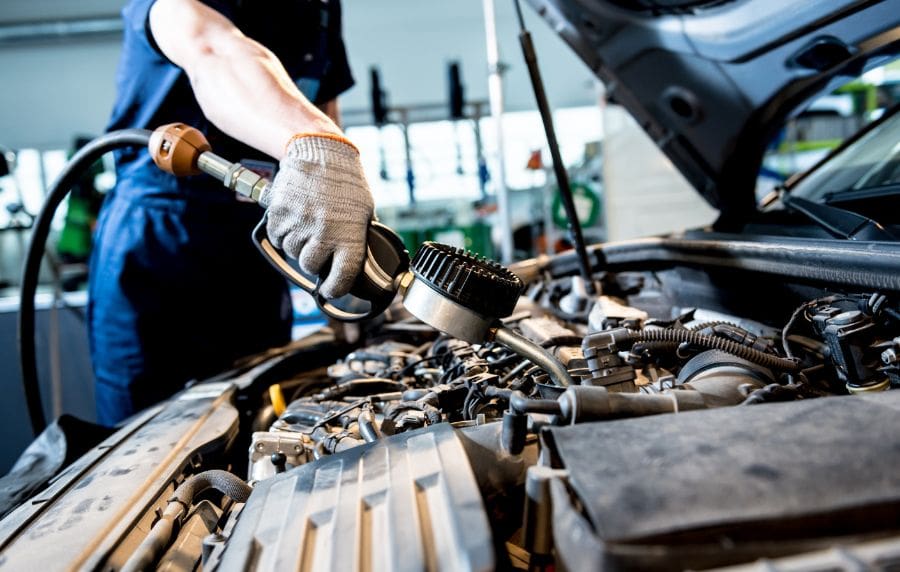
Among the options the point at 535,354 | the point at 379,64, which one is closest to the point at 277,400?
the point at 535,354

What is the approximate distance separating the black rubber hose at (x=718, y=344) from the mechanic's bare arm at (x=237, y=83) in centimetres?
59

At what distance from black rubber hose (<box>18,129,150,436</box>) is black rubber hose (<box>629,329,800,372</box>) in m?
0.97

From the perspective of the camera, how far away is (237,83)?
3.22 feet

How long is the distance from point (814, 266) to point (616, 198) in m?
3.35

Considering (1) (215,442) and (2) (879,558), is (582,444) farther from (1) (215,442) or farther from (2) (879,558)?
(1) (215,442)

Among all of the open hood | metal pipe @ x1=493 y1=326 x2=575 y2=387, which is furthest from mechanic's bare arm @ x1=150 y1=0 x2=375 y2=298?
the open hood

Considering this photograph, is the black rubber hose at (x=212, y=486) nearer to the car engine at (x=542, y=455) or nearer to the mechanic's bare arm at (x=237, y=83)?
the car engine at (x=542, y=455)

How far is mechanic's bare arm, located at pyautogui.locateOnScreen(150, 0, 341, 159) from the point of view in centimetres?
95

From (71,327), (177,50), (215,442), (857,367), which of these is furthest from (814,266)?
(71,327)

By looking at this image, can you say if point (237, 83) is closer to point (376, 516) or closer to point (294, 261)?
point (294, 261)

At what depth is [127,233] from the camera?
1.54 m

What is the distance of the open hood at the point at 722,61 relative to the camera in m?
1.14

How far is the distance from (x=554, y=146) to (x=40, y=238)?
1333 mm

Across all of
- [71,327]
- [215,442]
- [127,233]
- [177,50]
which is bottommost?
[71,327]
